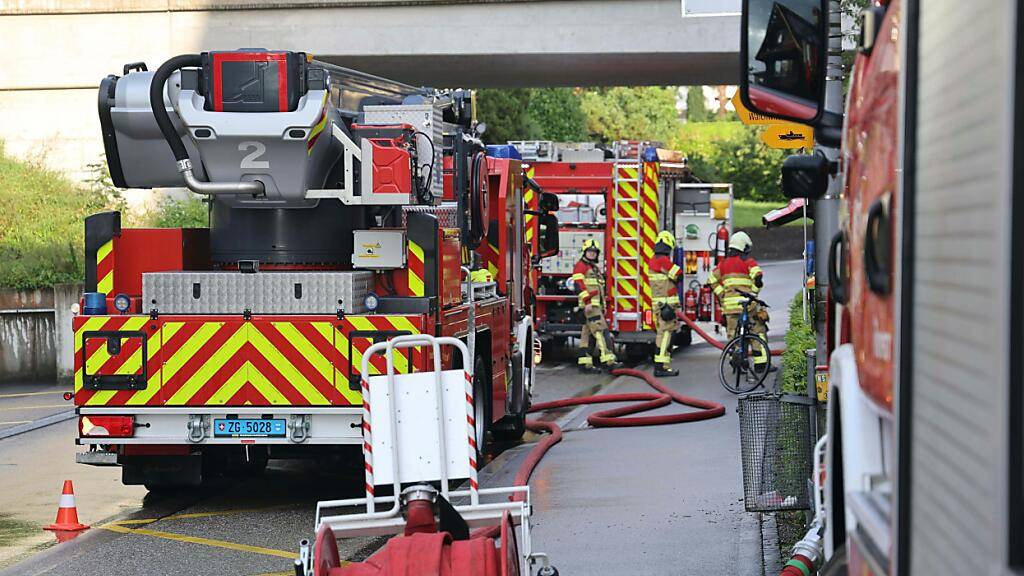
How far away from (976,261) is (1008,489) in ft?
1.27

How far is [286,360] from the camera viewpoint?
31.7ft

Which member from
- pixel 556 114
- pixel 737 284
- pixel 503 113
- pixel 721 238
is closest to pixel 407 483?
pixel 737 284

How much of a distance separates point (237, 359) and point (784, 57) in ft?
20.0

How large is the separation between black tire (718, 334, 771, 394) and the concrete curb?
277 inches

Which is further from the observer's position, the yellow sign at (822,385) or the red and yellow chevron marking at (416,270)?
the red and yellow chevron marking at (416,270)

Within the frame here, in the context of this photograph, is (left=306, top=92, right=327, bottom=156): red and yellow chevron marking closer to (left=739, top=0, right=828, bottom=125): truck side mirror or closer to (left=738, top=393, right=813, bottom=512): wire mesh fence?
(left=738, top=393, right=813, bottom=512): wire mesh fence

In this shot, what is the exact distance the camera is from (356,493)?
10.6 meters

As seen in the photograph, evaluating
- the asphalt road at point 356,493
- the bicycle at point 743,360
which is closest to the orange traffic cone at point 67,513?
the asphalt road at point 356,493

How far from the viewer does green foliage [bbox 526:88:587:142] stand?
4903 centimetres

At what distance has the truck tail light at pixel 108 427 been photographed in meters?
9.61

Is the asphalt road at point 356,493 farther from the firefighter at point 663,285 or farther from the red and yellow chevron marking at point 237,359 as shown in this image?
the firefighter at point 663,285

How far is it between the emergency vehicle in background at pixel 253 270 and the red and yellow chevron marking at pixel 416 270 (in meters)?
0.02

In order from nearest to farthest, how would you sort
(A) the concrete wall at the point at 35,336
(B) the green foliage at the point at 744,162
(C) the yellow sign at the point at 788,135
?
(C) the yellow sign at the point at 788,135 < (A) the concrete wall at the point at 35,336 < (B) the green foliage at the point at 744,162

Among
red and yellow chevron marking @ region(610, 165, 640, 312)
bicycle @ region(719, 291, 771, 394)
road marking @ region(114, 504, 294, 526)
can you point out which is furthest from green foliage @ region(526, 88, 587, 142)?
road marking @ region(114, 504, 294, 526)
